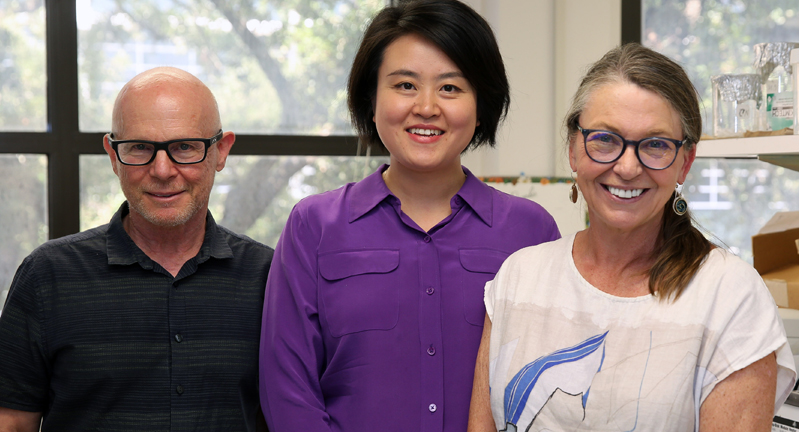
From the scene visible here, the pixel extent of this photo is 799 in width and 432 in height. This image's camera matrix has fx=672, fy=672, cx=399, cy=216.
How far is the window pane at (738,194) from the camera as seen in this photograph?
3.29 m

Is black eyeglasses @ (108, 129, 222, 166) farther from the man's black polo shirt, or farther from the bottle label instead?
the bottle label

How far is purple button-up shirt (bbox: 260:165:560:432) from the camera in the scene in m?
1.36

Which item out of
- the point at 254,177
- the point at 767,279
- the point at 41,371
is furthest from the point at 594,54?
the point at 41,371

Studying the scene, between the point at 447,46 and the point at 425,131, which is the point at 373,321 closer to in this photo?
the point at 425,131

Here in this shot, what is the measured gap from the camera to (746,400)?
1.07 metres

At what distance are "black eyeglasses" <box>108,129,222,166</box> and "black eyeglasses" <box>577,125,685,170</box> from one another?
861 mm

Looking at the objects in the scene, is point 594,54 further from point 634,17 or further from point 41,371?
point 41,371

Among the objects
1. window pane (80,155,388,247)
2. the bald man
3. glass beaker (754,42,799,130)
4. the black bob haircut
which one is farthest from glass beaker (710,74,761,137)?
window pane (80,155,388,247)

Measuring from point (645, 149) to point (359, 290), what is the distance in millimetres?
620

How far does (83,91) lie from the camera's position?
9.66 feet

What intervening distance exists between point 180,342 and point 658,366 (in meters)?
0.98

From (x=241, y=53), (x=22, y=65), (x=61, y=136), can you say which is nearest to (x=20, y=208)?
(x=61, y=136)

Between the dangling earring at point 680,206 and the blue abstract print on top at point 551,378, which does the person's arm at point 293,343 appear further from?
the dangling earring at point 680,206

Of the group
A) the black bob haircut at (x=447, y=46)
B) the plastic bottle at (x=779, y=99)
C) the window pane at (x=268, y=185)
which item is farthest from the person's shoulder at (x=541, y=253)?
the window pane at (x=268, y=185)
